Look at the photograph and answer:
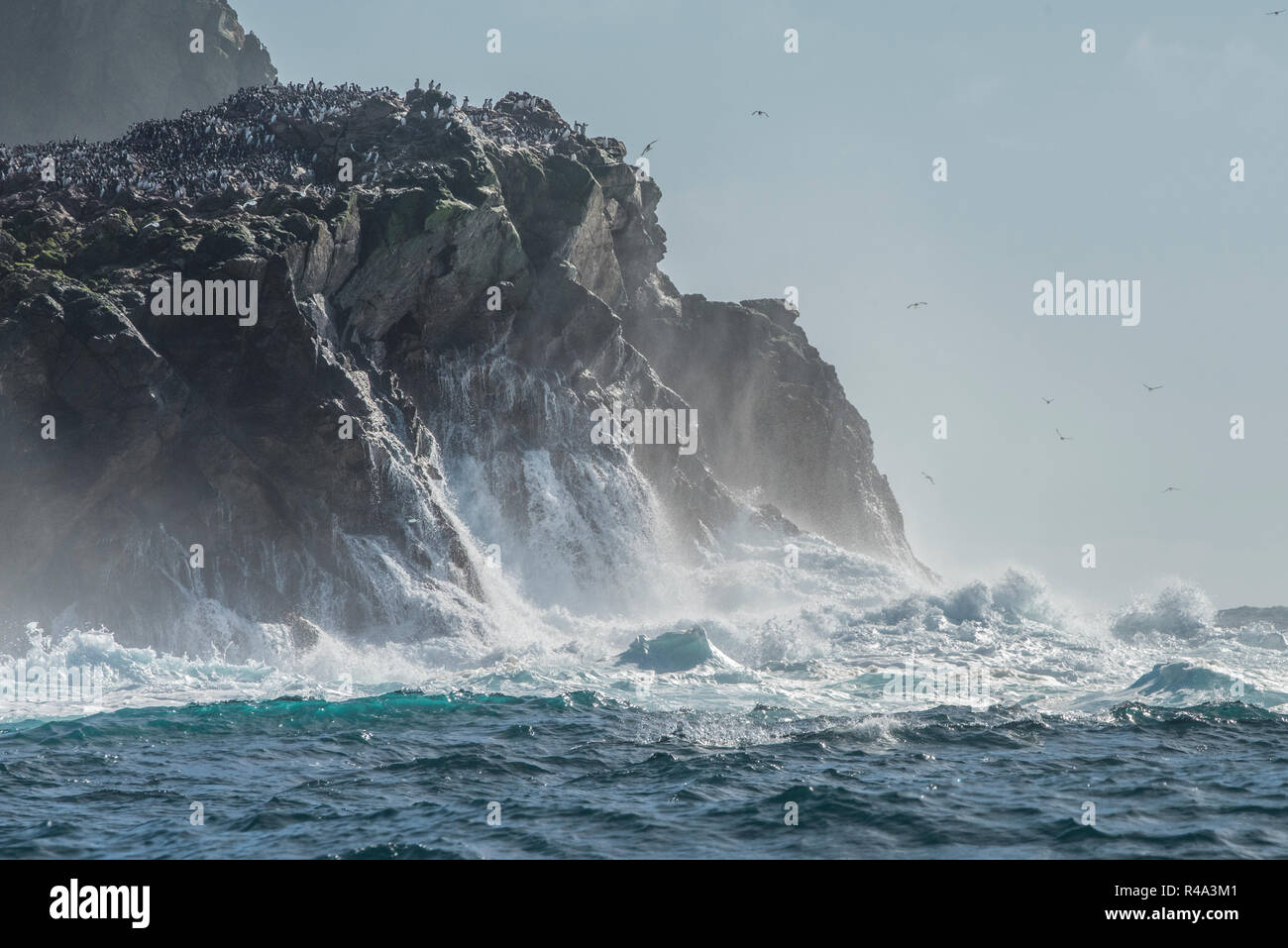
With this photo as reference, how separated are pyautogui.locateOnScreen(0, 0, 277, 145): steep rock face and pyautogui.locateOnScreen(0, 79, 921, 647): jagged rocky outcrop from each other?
56.4 metres

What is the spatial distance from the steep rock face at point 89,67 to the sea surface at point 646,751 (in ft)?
298

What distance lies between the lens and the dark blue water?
14570mm

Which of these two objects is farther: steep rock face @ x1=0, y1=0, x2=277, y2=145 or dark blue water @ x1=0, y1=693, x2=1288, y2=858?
steep rock face @ x1=0, y1=0, x2=277, y2=145

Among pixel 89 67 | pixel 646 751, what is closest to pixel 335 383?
pixel 646 751

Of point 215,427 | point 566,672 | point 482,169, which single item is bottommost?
point 566,672

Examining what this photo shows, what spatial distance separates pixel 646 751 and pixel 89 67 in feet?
360

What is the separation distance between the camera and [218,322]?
38500mm

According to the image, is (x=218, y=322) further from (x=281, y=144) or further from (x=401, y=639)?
(x=281, y=144)

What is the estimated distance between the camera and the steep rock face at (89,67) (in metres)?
106

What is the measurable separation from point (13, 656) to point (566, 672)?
15.4m

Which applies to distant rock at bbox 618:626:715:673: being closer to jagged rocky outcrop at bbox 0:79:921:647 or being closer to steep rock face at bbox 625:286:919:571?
jagged rocky outcrop at bbox 0:79:921:647

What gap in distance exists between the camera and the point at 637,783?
59.6 ft

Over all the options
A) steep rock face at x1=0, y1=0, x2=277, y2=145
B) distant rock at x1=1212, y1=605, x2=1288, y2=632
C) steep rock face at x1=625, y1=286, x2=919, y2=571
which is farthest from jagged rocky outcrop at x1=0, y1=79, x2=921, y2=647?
steep rock face at x1=0, y1=0, x2=277, y2=145
